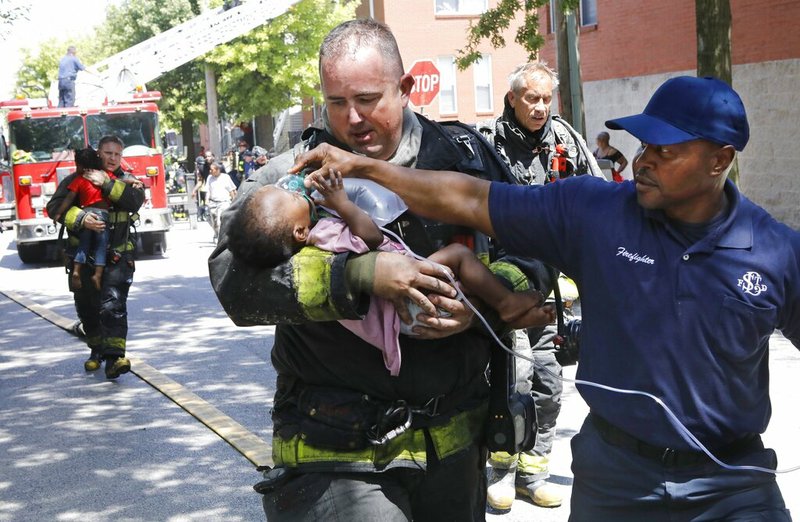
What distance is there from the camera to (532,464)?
19.6 feet

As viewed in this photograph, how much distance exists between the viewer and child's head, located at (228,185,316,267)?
2844mm

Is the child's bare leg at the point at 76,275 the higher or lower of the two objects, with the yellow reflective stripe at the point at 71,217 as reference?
lower

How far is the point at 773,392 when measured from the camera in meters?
7.88

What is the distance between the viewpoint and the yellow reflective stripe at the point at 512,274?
312cm

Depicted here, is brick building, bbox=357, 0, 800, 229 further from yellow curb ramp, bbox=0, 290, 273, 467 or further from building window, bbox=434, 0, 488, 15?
building window, bbox=434, 0, 488, 15

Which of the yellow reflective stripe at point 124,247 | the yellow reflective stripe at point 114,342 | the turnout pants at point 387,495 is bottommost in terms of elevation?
the yellow reflective stripe at point 114,342

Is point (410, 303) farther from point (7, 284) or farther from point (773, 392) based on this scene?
point (7, 284)

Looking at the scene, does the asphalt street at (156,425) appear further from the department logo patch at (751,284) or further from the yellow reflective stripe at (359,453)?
the department logo patch at (751,284)

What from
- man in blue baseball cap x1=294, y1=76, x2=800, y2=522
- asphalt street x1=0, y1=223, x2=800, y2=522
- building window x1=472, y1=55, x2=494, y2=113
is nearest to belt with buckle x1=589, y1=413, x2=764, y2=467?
man in blue baseball cap x1=294, y1=76, x2=800, y2=522

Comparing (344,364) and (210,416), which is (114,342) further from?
(344,364)

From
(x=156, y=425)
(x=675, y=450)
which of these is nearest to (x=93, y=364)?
(x=156, y=425)

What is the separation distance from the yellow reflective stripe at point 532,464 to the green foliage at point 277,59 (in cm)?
3430

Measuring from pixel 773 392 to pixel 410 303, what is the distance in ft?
18.8

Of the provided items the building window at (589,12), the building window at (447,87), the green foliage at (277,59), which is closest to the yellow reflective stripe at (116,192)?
the building window at (589,12)
